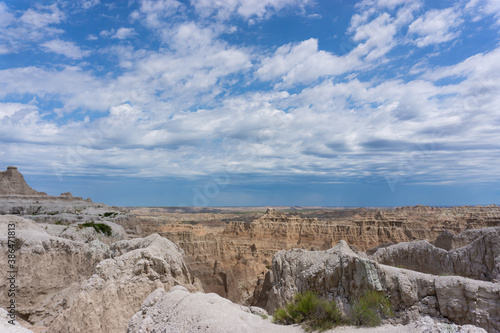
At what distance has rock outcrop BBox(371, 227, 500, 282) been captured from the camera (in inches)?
587

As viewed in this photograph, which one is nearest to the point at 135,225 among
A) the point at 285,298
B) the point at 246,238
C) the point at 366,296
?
the point at 246,238

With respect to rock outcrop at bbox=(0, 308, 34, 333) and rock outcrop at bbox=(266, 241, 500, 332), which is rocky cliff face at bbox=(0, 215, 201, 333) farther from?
rock outcrop at bbox=(266, 241, 500, 332)

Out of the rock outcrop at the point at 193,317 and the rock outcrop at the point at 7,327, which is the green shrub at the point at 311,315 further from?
the rock outcrop at the point at 7,327

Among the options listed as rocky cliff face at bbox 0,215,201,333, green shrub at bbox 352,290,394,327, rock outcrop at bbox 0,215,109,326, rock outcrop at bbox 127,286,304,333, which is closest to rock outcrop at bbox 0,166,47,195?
rocky cliff face at bbox 0,215,201,333

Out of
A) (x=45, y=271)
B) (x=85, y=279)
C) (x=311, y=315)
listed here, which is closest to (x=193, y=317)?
(x=311, y=315)

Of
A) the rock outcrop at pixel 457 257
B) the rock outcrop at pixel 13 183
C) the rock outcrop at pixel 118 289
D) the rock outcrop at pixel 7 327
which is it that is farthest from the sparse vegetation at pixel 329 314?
the rock outcrop at pixel 13 183

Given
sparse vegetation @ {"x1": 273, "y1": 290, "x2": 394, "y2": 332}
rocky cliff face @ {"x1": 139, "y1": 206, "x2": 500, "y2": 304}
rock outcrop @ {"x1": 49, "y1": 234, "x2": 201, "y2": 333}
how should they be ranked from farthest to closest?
rocky cliff face @ {"x1": 139, "y1": 206, "x2": 500, "y2": 304} < rock outcrop @ {"x1": 49, "y1": 234, "x2": 201, "y2": 333} < sparse vegetation @ {"x1": 273, "y1": 290, "x2": 394, "y2": 332}

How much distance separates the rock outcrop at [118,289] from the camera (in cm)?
1012

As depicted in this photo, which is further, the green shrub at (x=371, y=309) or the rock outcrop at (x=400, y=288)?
the rock outcrop at (x=400, y=288)

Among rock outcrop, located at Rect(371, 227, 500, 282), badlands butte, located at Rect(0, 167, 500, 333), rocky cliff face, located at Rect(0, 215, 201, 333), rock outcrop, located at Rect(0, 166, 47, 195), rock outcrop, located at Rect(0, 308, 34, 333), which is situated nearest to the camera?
badlands butte, located at Rect(0, 167, 500, 333)

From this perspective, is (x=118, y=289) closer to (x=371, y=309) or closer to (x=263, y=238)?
(x=371, y=309)

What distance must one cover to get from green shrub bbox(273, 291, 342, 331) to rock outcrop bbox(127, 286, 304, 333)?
1.18 feet

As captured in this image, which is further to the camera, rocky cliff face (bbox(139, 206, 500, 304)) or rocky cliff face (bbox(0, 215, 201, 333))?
rocky cliff face (bbox(139, 206, 500, 304))

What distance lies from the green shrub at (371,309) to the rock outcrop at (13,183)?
62.9m
